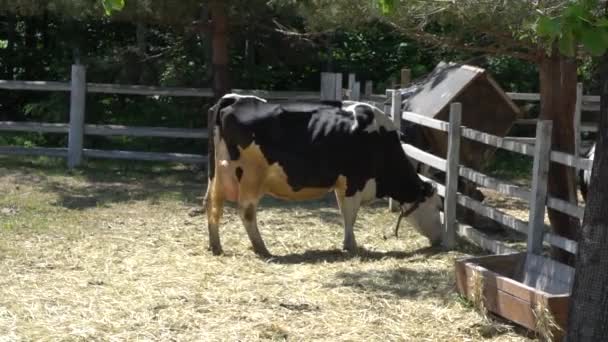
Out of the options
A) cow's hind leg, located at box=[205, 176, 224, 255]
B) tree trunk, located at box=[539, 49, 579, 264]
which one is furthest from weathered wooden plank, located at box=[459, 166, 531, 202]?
cow's hind leg, located at box=[205, 176, 224, 255]

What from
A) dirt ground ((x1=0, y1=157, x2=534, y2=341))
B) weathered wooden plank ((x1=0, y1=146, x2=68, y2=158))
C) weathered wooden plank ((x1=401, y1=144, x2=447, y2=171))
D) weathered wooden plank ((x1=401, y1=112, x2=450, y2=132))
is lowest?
dirt ground ((x1=0, y1=157, x2=534, y2=341))

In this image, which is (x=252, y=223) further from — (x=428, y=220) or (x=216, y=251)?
(x=428, y=220)

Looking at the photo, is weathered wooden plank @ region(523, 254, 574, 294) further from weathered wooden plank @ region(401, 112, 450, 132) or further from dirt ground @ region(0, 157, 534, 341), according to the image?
weathered wooden plank @ region(401, 112, 450, 132)

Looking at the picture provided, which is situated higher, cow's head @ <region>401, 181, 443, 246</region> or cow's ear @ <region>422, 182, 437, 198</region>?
cow's ear @ <region>422, 182, 437, 198</region>

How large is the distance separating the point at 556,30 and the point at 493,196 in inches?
359

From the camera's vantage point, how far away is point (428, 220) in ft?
31.2

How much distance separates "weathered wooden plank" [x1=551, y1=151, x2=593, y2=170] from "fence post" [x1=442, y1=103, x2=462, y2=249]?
73.7 inches

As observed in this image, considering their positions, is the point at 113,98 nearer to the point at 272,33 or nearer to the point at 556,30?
the point at 272,33

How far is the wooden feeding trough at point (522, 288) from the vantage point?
607 cm

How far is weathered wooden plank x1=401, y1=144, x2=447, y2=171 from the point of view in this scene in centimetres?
988

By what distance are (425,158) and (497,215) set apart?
5.77 ft

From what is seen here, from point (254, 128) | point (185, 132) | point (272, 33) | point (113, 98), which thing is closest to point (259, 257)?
point (254, 128)

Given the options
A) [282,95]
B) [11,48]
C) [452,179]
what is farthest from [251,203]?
[11,48]

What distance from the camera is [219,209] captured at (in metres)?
9.09
